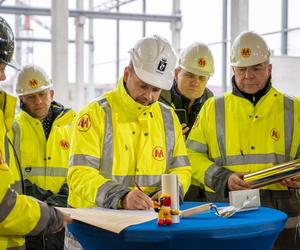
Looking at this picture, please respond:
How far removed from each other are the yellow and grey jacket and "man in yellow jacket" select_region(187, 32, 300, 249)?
4.07ft

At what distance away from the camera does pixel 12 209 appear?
202 centimetres

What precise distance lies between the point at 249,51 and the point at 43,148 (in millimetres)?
1663

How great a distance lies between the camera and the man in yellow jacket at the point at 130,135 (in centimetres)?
261

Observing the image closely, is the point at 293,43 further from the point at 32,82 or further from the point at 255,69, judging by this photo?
the point at 255,69

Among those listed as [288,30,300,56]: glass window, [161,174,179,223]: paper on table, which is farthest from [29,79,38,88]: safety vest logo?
[288,30,300,56]: glass window

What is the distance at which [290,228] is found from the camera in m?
3.22

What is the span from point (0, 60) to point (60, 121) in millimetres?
1934

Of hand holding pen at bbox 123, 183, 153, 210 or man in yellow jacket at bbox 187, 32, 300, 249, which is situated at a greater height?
man in yellow jacket at bbox 187, 32, 300, 249

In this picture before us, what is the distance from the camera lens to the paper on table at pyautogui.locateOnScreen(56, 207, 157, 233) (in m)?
2.14

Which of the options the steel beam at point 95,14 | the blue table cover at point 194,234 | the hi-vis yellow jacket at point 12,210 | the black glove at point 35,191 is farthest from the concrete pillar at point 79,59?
the blue table cover at point 194,234

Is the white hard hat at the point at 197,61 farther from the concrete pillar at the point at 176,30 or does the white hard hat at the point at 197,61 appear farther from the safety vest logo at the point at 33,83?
the concrete pillar at the point at 176,30

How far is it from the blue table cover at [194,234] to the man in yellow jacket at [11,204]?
17cm

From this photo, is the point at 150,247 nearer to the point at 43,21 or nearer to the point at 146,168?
the point at 146,168

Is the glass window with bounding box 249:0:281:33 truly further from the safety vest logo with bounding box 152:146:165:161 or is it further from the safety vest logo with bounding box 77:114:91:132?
the safety vest logo with bounding box 77:114:91:132
